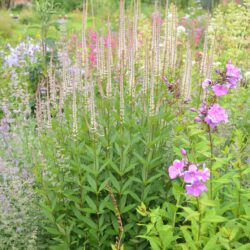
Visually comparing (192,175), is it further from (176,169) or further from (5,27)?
(5,27)

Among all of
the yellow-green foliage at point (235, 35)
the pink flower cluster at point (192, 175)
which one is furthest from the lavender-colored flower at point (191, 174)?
the yellow-green foliage at point (235, 35)

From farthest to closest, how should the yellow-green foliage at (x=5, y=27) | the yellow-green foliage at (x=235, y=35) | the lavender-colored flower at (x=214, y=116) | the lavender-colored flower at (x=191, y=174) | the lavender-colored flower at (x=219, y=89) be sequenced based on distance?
the yellow-green foliage at (x=5, y=27) < the yellow-green foliage at (x=235, y=35) < the lavender-colored flower at (x=219, y=89) < the lavender-colored flower at (x=214, y=116) < the lavender-colored flower at (x=191, y=174)

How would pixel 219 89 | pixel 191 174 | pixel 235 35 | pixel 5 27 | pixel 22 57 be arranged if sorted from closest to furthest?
pixel 191 174
pixel 219 89
pixel 235 35
pixel 22 57
pixel 5 27

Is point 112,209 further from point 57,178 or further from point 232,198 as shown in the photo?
point 232,198

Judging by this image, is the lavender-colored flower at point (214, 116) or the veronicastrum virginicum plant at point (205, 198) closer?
the veronicastrum virginicum plant at point (205, 198)

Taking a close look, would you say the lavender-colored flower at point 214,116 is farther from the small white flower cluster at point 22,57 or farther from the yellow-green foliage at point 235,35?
the small white flower cluster at point 22,57

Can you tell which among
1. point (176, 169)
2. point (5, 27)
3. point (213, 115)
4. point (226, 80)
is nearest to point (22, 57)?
point (226, 80)

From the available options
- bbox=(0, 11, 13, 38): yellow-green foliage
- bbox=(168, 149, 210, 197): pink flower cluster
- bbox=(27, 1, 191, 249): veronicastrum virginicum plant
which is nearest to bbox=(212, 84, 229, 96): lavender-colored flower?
bbox=(168, 149, 210, 197): pink flower cluster

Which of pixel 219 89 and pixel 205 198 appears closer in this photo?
pixel 205 198

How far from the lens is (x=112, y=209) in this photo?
310 cm

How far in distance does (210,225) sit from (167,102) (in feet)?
4.20

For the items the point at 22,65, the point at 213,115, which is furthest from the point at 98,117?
the point at 22,65

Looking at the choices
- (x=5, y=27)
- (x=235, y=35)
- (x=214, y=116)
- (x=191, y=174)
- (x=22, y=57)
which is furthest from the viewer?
(x=5, y=27)

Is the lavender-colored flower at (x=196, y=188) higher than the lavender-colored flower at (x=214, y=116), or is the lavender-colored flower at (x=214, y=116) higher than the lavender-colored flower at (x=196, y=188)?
the lavender-colored flower at (x=214, y=116)
